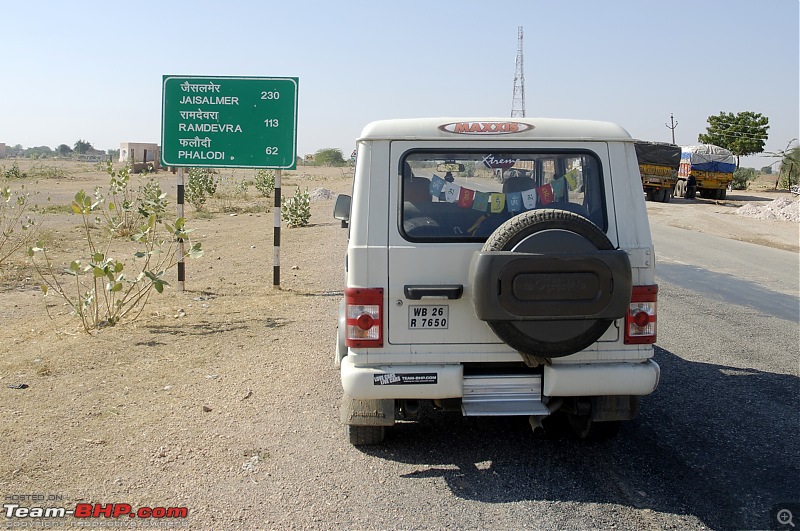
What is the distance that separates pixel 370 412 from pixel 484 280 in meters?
1.11

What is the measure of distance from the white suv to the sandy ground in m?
0.75

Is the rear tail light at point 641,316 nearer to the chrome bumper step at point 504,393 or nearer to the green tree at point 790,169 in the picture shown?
the chrome bumper step at point 504,393

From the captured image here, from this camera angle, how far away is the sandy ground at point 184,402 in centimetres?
426

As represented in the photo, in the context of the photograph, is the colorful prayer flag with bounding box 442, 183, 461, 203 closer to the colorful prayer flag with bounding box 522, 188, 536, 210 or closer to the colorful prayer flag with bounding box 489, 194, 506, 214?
the colorful prayer flag with bounding box 489, 194, 506, 214

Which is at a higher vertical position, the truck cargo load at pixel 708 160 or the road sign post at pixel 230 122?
the truck cargo load at pixel 708 160

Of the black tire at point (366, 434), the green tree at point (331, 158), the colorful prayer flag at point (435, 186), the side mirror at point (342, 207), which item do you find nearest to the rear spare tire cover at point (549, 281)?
the colorful prayer flag at point (435, 186)

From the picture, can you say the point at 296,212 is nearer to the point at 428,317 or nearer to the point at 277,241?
the point at 277,241

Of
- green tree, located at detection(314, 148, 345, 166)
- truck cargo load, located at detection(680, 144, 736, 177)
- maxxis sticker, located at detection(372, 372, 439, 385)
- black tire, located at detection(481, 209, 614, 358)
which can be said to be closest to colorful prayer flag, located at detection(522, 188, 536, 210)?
black tire, located at detection(481, 209, 614, 358)

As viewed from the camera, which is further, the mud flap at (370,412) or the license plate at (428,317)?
the mud flap at (370,412)

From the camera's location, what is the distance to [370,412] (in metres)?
4.54

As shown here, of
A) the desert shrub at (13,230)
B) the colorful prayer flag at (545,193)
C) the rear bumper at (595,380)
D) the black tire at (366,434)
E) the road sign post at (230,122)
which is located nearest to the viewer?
the rear bumper at (595,380)

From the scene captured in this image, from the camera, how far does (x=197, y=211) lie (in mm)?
24812

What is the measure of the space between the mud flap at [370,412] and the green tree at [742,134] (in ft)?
199

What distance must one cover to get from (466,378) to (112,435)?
2403 millimetres
